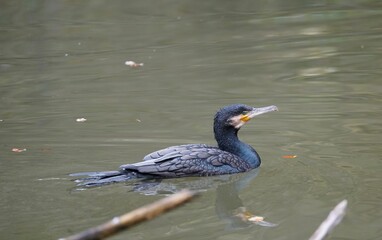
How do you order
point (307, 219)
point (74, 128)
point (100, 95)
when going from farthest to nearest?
point (100, 95), point (74, 128), point (307, 219)

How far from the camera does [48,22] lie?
1952 centimetres

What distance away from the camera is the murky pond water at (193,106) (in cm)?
730

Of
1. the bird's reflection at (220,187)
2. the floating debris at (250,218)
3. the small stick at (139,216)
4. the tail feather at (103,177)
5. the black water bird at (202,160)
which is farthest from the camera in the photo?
the black water bird at (202,160)

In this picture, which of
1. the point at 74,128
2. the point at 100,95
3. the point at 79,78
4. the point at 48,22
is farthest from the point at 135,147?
the point at 48,22

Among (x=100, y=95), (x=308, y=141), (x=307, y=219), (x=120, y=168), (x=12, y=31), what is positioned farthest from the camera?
(x=12, y=31)

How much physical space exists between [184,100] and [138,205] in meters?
4.43

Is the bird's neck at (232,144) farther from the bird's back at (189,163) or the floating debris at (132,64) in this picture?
the floating debris at (132,64)

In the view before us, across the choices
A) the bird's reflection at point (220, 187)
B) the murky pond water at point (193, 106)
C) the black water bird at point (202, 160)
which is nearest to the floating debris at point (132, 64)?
the murky pond water at point (193, 106)

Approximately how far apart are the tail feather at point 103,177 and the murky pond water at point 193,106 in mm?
112

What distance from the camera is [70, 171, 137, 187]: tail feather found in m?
8.21

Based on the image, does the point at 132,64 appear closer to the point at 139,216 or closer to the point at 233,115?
the point at 233,115

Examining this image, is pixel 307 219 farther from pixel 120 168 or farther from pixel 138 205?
pixel 120 168

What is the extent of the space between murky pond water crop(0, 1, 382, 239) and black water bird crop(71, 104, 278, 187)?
13 centimetres

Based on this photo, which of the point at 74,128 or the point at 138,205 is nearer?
the point at 138,205
